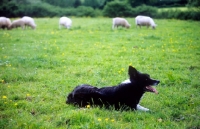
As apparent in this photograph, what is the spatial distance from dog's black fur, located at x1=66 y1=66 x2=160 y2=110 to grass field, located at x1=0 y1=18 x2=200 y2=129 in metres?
0.28

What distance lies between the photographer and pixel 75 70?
9.56 metres

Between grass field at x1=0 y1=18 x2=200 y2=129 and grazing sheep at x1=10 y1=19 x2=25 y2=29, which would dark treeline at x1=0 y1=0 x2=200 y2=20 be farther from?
grass field at x1=0 y1=18 x2=200 y2=129

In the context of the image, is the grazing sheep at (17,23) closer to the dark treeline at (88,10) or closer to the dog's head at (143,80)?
the dark treeline at (88,10)

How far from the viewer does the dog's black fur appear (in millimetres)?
6027

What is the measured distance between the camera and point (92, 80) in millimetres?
8281

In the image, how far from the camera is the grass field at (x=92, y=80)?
531 centimetres

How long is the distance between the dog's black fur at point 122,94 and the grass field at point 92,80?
0.28 metres

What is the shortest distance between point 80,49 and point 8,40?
526 centimetres

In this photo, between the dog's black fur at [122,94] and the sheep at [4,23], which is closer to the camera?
the dog's black fur at [122,94]

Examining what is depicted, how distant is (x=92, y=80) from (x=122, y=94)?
2.38 metres

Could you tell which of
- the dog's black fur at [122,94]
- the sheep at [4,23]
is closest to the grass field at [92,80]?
the dog's black fur at [122,94]

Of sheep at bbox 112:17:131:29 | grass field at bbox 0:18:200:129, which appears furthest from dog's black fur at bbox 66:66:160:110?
sheep at bbox 112:17:131:29

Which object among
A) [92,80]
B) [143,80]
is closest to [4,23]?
[92,80]

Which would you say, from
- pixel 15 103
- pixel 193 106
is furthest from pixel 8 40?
pixel 193 106
